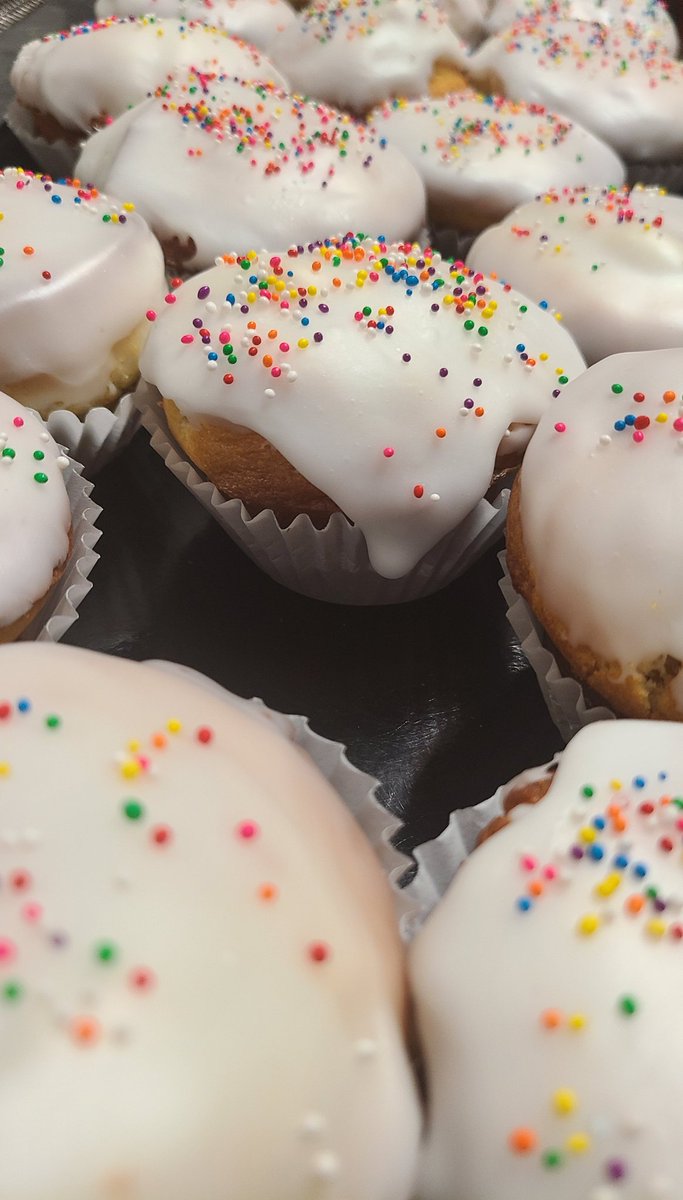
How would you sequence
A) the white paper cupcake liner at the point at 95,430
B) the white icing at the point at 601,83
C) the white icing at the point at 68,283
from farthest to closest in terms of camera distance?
1. the white icing at the point at 601,83
2. the white paper cupcake liner at the point at 95,430
3. the white icing at the point at 68,283

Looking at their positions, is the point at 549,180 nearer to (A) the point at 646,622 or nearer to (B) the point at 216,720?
(A) the point at 646,622

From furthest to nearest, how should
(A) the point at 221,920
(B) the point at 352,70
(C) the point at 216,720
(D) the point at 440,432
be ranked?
(B) the point at 352,70 < (D) the point at 440,432 < (C) the point at 216,720 < (A) the point at 221,920

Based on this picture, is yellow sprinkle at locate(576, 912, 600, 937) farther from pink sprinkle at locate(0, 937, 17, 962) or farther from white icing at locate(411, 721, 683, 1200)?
pink sprinkle at locate(0, 937, 17, 962)

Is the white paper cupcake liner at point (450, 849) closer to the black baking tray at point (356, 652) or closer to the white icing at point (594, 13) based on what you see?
the black baking tray at point (356, 652)

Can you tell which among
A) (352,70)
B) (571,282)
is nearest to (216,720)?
(571,282)

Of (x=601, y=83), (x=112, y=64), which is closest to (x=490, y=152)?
(x=601, y=83)

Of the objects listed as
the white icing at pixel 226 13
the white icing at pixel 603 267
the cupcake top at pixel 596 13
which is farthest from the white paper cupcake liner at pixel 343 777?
the cupcake top at pixel 596 13
